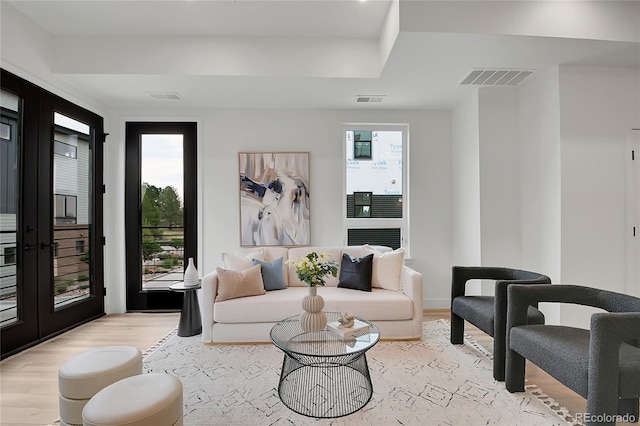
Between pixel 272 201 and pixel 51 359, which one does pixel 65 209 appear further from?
pixel 272 201

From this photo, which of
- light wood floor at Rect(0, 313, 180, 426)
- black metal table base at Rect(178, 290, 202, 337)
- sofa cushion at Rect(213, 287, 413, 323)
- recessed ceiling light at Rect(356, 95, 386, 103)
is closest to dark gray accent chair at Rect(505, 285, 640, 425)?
sofa cushion at Rect(213, 287, 413, 323)

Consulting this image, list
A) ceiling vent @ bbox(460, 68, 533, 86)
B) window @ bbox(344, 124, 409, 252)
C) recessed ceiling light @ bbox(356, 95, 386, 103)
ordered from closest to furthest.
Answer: ceiling vent @ bbox(460, 68, 533, 86), recessed ceiling light @ bbox(356, 95, 386, 103), window @ bbox(344, 124, 409, 252)

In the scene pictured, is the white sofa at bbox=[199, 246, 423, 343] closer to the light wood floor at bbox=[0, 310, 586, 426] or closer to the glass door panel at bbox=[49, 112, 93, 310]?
the light wood floor at bbox=[0, 310, 586, 426]

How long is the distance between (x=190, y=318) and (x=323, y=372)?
5.46ft

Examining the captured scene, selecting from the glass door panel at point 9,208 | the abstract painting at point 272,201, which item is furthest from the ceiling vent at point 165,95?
the glass door panel at point 9,208

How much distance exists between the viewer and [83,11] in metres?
2.99

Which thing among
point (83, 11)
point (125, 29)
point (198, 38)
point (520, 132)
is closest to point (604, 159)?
point (520, 132)

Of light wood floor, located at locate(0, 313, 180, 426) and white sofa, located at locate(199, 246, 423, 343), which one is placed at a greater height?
white sofa, located at locate(199, 246, 423, 343)

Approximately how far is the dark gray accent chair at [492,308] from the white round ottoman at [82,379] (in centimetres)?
246

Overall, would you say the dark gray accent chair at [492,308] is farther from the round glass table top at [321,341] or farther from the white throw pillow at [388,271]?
the round glass table top at [321,341]

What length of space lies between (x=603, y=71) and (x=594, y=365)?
296 centimetres

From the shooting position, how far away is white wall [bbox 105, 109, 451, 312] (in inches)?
170

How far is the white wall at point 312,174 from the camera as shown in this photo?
14.2 ft

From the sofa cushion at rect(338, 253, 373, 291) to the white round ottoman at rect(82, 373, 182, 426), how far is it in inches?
86.6
